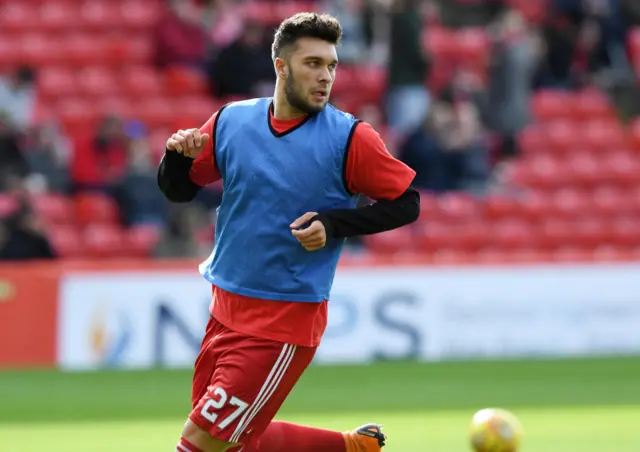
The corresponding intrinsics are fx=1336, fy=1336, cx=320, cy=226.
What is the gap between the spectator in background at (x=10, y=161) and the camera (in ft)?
53.0

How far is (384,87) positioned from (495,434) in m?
11.5

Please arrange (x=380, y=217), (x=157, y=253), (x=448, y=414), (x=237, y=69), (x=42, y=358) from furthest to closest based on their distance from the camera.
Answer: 1. (x=237, y=69)
2. (x=157, y=253)
3. (x=42, y=358)
4. (x=448, y=414)
5. (x=380, y=217)

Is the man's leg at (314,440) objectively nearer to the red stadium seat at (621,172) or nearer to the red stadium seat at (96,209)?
the red stadium seat at (96,209)

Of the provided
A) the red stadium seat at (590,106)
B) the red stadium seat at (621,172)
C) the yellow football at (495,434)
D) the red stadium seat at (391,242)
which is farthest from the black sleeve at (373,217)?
the red stadium seat at (590,106)

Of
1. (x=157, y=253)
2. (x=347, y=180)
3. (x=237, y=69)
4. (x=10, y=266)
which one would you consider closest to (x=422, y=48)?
(x=237, y=69)

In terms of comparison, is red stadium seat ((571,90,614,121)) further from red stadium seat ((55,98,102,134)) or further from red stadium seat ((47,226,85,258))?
red stadium seat ((47,226,85,258))

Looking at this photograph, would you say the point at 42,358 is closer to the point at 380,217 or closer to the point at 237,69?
the point at 237,69

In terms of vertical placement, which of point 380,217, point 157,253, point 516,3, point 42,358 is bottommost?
point 42,358

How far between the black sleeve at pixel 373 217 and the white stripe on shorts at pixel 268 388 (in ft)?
1.91

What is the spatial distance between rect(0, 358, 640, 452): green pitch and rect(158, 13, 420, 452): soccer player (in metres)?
2.68

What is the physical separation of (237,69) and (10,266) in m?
4.51

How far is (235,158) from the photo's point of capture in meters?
6.12

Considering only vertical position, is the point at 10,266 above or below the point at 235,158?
below

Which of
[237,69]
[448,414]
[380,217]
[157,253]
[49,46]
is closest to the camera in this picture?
[380,217]
